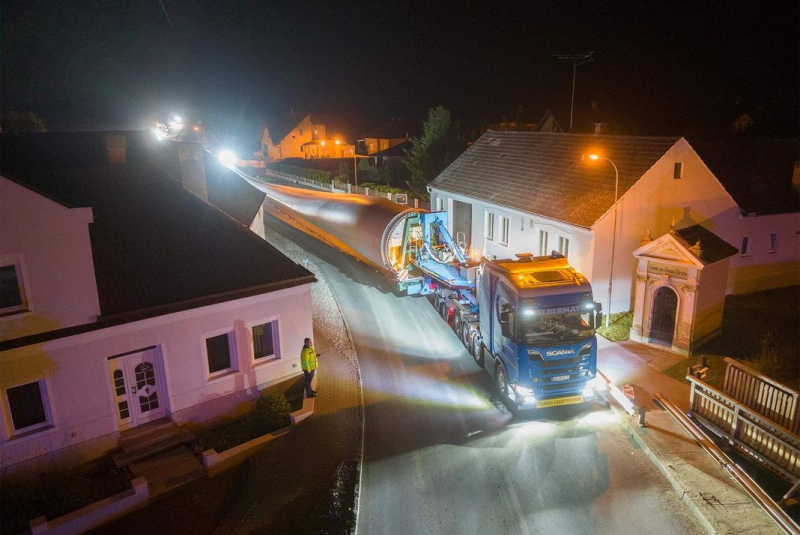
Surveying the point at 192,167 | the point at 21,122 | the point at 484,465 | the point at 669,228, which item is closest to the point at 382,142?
the point at 21,122

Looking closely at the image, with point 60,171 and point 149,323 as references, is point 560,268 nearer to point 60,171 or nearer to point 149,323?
point 149,323

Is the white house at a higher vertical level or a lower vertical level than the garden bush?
higher

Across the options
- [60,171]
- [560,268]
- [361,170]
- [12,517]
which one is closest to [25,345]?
[12,517]

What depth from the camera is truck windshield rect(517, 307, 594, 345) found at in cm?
1411

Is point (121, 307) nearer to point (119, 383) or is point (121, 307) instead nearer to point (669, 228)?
point (119, 383)

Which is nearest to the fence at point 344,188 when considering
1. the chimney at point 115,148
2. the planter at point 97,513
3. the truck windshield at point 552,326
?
the chimney at point 115,148

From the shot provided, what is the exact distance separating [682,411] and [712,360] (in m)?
4.12

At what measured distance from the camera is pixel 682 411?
48.9ft

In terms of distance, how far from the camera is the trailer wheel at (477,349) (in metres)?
17.5

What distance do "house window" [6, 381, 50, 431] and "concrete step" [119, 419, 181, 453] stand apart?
174cm

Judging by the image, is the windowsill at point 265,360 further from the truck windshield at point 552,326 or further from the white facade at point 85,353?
the truck windshield at point 552,326

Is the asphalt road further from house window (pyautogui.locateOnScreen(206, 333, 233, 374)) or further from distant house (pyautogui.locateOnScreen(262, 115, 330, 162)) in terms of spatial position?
distant house (pyautogui.locateOnScreen(262, 115, 330, 162))

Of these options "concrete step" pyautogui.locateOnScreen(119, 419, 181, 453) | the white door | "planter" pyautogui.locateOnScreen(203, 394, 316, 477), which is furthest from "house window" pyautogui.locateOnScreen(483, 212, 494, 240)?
"concrete step" pyautogui.locateOnScreen(119, 419, 181, 453)

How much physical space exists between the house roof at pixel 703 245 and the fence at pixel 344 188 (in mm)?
19090
